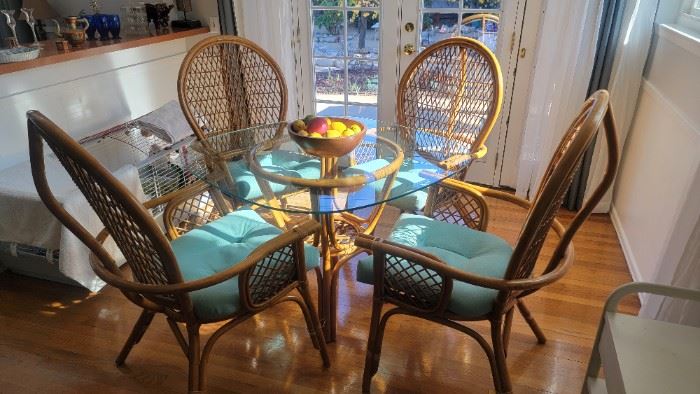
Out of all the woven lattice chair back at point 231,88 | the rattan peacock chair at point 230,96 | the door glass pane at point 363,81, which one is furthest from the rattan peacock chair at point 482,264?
the door glass pane at point 363,81

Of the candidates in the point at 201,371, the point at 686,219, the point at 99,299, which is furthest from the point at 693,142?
the point at 99,299

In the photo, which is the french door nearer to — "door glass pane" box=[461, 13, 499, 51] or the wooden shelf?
"door glass pane" box=[461, 13, 499, 51]

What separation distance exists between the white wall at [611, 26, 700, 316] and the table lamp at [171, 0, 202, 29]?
2.66 m

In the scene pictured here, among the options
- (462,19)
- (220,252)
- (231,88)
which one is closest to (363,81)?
(462,19)

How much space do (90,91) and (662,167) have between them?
9.21 feet

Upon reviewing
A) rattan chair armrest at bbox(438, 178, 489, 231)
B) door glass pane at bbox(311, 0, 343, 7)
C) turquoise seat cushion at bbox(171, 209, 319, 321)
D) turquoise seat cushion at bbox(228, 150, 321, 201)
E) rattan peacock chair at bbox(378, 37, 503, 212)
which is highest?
door glass pane at bbox(311, 0, 343, 7)

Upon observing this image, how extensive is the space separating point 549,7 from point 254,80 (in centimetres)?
160

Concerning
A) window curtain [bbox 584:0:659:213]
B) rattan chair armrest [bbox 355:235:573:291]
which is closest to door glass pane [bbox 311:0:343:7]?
window curtain [bbox 584:0:659:213]

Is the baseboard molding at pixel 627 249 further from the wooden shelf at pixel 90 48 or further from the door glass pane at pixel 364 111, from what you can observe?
the wooden shelf at pixel 90 48

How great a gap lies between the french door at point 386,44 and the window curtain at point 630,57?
49cm

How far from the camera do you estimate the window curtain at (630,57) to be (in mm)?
2189

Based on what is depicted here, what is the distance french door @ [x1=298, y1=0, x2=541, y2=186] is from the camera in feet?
8.75

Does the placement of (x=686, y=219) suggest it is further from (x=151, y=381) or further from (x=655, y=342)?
(x=151, y=381)

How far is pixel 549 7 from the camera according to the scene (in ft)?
7.91
